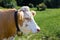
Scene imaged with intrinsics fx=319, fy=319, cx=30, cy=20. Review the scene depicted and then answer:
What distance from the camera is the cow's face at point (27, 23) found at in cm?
420

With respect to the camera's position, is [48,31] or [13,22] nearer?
[13,22]

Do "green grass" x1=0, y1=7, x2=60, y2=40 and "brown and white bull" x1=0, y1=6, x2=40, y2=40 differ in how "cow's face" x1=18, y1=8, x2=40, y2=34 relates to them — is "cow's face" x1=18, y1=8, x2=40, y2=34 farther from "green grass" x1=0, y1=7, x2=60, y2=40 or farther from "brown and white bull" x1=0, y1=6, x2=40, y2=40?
"green grass" x1=0, y1=7, x2=60, y2=40

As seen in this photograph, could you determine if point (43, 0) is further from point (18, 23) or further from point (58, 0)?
point (18, 23)

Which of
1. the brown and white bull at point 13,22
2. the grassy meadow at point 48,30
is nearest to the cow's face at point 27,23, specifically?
the brown and white bull at point 13,22

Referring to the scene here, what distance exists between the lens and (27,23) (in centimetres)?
427

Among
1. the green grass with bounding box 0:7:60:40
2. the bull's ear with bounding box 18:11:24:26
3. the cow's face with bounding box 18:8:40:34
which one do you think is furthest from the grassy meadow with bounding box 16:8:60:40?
the bull's ear with bounding box 18:11:24:26

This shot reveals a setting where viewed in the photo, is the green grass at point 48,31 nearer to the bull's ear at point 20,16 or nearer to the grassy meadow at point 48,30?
the grassy meadow at point 48,30

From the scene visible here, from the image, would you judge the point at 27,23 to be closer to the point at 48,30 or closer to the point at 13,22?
the point at 13,22

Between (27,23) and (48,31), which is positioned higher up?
(27,23)

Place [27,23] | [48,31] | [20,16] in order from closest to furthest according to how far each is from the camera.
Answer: [20,16] → [27,23] → [48,31]

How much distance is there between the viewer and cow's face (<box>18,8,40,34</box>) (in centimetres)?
420

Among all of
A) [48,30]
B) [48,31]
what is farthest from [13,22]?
[48,30]

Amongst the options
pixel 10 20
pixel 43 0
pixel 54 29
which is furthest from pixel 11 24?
pixel 43 0

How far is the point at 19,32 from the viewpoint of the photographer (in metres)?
4.27
